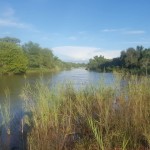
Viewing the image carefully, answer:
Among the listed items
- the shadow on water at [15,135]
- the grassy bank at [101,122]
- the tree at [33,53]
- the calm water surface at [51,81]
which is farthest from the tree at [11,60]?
the grassy bank at [101,122]

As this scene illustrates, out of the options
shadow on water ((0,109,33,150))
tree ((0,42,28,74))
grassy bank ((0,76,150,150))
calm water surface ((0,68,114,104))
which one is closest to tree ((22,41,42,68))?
tree ((0,42,28,74))

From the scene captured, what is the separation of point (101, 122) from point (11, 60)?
47.1 meters

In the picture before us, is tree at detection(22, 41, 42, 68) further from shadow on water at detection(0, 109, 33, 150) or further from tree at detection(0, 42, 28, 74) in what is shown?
shadow on water at detection(0, 109, 33, 150)

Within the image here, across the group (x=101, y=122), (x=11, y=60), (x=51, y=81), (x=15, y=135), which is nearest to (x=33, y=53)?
(x=11, y=60)

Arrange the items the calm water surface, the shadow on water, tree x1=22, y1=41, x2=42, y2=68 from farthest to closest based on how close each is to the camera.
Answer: tree x1=22, y1=41, x2=42, y2=68 < the calm water surface < the shadow on water

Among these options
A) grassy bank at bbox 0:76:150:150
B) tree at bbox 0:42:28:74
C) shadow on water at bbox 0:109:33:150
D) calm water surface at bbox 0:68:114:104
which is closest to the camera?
grassy bank at bbox 0:76:150:150

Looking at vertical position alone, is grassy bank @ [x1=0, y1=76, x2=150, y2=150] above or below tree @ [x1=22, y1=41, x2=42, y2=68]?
below

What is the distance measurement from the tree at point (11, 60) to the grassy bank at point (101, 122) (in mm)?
42965

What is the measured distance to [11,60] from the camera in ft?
167

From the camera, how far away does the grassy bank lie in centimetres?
497

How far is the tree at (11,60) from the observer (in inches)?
1940

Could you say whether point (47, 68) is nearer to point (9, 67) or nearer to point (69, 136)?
point (9, 67)

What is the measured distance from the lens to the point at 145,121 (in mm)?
5055

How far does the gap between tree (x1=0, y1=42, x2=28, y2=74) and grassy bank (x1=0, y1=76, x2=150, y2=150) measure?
43.0m
